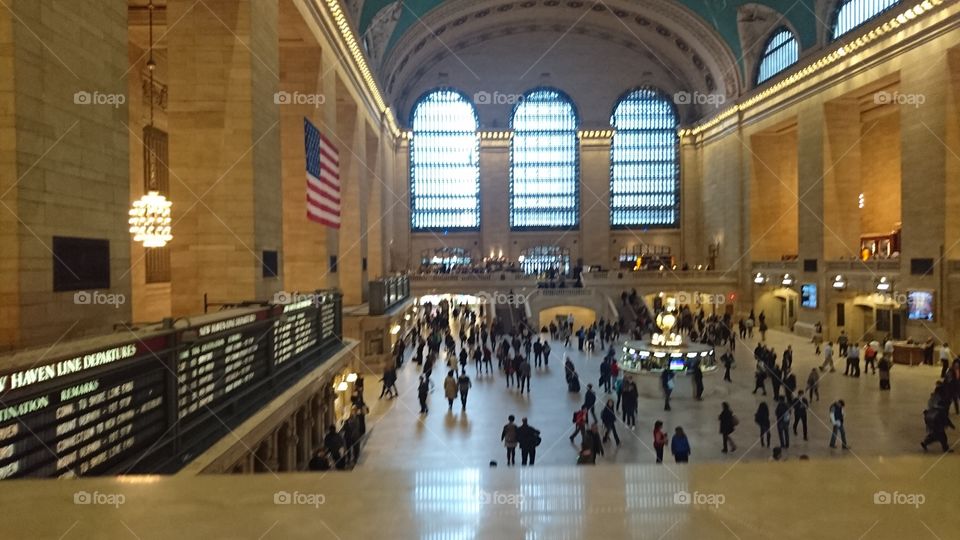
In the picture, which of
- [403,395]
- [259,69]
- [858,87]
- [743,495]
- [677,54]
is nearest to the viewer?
[743,495]

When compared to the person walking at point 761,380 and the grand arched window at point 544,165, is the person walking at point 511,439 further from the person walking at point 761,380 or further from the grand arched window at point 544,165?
the grand arched window at point 544,165

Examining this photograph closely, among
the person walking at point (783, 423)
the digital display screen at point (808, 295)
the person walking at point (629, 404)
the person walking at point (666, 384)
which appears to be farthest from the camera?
the digital display screen at point (808, 295)

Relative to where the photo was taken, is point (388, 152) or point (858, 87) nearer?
point (858, 87)

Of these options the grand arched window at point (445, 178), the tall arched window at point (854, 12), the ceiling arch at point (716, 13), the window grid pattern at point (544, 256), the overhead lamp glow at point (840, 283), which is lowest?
the overhead lamp glow at point (840, 283)

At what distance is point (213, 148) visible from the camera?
10492 millimetres

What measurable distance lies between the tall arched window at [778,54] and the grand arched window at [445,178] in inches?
654


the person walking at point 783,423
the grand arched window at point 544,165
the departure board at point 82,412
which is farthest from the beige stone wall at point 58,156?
the grand arched window at point 544,165

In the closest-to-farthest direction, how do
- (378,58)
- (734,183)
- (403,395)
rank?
(403,395)
(378,58)
(734,183)

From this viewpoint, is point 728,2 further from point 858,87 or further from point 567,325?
point 567,325

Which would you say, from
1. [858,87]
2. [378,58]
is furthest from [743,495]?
[378,58]

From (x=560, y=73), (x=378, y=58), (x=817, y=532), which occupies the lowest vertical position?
(x=817, y=532)

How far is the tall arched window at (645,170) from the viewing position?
133 ft

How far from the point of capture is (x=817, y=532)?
3.25m

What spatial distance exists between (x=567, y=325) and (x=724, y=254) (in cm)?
1460
